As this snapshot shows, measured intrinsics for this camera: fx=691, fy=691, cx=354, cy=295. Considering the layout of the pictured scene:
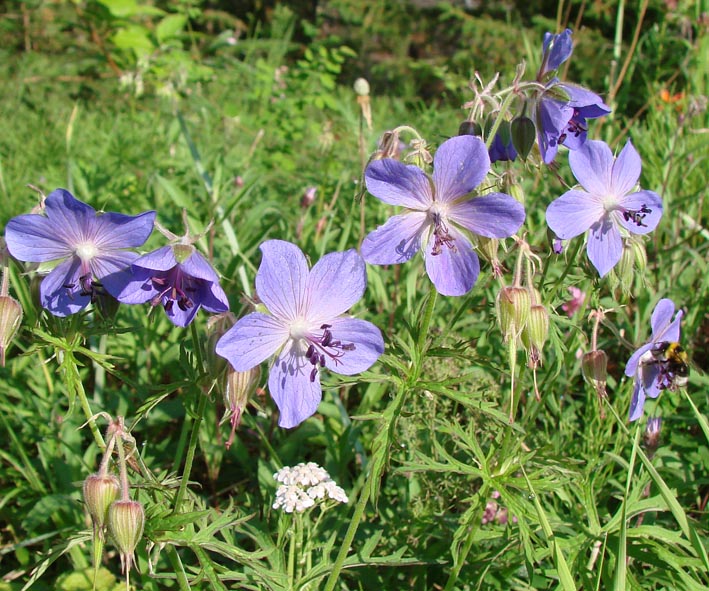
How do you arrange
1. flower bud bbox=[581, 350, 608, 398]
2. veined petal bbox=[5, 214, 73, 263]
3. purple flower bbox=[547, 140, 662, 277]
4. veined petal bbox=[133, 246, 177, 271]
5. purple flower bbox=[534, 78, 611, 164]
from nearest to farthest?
veined petal bbox=[133, 246, 177, 271] < veined petal bbox=[5, 214, 73, 263] < purple flower bbox=[534, 78, 611, 164] < purple flower bbox=[547, 140, 662, 277] < flower bud bbox=[581, 350, 608, 398]

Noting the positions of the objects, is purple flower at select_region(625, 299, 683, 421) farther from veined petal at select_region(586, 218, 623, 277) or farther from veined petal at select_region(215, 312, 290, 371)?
veined petal at select_region(215, 312, 290, 371)

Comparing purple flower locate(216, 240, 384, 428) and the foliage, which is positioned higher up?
purple flower locate(216, 240, 384, 428)

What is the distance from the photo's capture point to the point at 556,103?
4.91 ft

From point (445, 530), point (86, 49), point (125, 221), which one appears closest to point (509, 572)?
point (445, 530)

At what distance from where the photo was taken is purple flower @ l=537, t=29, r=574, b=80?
152cm

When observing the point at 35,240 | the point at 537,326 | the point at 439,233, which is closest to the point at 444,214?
the point at 439,233

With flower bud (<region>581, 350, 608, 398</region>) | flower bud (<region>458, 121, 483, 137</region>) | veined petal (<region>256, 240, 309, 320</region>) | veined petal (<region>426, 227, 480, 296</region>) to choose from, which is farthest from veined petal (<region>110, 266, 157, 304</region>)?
flower bud (<region>581, 350, 608, 398</region>)

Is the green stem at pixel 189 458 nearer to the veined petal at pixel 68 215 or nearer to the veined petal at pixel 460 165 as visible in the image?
the veined petal at pixel 68 215

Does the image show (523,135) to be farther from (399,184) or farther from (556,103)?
(399,184)

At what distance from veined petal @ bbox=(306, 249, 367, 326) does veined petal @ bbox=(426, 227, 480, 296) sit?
6.2 inches

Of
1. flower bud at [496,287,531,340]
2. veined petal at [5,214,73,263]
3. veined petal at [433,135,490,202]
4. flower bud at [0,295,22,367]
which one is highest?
veined petal at [433,135,490,202]

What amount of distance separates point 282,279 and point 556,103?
2.31ft

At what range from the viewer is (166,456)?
2.30 metres

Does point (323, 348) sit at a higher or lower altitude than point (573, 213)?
lower
